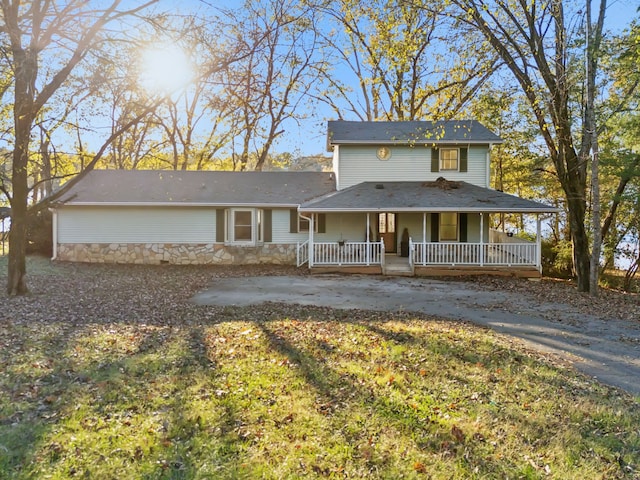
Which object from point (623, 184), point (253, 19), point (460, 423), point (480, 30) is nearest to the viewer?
point (460, 423)

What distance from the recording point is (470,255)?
14.9m

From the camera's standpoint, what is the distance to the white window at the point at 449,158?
17.3m

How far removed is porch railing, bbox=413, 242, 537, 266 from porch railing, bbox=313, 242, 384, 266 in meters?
1.42

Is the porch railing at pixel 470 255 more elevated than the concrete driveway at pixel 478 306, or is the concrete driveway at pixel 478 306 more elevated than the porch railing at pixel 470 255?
the porch railing at pixel 470 255

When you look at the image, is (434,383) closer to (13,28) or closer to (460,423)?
(460,423)

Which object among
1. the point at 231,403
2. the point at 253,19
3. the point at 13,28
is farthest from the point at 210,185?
the point at 231,403

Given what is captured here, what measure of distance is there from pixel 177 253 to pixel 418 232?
388 inches

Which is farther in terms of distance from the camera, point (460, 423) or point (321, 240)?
point (321, 240)

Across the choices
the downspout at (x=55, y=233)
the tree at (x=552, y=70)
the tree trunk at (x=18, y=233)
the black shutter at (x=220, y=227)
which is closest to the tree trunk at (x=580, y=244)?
the tree at (x=552, y=70)

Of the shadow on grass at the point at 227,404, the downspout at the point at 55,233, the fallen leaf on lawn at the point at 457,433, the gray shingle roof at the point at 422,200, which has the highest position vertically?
the gray shingle roof at the point at 422,200

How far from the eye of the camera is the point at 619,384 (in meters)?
4.61

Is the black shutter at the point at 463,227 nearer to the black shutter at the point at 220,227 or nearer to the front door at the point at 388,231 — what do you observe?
the front door at the point at 388,231

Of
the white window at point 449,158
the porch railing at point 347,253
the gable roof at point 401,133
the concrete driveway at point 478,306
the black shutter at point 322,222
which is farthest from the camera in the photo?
the white window at point 449,158

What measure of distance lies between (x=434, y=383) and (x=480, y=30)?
35.7ft
